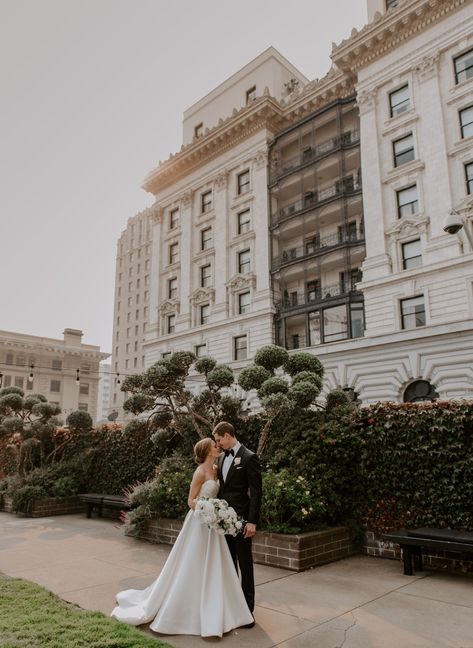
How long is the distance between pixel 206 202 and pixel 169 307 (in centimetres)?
978

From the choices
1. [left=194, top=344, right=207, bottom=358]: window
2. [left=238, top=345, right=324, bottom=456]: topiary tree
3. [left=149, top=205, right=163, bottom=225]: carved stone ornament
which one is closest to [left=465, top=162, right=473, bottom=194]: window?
[left=238, top=345, right=324, bottom=456]: topiary tree

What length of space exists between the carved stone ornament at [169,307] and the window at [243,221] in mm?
8607

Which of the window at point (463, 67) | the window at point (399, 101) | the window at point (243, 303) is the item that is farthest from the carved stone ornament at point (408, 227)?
the window at point (243, 303)

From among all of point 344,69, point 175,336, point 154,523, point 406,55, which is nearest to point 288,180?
point 344,69

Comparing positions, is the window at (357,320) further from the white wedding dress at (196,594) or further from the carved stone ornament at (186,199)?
the white wedding dress at (196,594)

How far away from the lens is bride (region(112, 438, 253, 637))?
5195mm

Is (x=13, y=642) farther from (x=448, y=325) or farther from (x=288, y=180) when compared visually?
(x=288, y=180)

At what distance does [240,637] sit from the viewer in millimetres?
5121

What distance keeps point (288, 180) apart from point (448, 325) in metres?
17.0

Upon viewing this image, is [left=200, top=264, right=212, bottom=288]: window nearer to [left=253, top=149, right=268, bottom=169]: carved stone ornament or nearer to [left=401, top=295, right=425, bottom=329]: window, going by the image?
[left=253, top=149, right=268, bottom=169]: carved stone ornament

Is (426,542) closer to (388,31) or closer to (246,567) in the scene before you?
(246,567)

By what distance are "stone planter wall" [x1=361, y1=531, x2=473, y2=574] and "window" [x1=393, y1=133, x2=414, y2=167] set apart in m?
25.6

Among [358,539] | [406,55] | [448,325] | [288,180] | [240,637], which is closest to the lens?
[240,637]

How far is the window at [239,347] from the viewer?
3567cm
